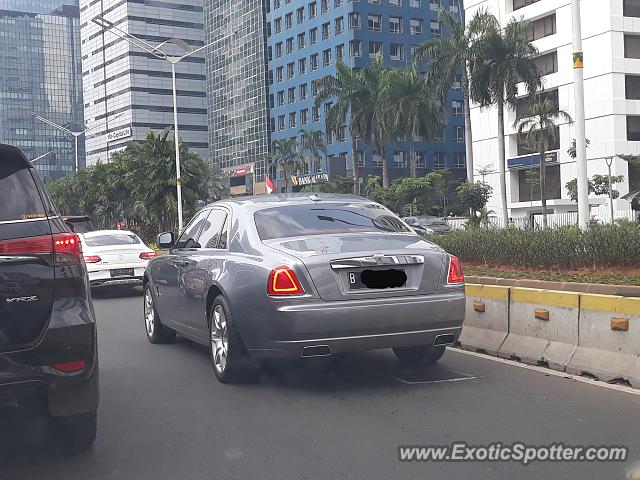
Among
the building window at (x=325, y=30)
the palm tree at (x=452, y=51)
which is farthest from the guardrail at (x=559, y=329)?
the building window at (x=325, y=30)

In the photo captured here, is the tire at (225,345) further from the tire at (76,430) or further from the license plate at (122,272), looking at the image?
the license plate at (122,272)

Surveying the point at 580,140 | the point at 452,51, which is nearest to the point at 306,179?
the point at 452,51

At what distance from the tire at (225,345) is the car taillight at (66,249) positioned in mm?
2223

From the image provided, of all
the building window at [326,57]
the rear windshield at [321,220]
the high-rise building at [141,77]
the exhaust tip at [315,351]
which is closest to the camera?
the exhaust tip at [315,351]

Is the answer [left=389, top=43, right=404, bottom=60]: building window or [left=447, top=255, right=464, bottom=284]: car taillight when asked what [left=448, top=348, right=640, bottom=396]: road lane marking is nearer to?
[left=447, top=255, right=464, bottom=284]: car taillight

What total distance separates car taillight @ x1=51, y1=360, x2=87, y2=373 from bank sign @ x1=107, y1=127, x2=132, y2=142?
4657 inches

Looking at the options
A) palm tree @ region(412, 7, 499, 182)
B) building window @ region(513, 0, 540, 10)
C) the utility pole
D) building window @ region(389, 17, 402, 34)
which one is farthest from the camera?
building window @ region(389, 17, 402, 34)

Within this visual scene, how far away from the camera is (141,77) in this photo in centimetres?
11912

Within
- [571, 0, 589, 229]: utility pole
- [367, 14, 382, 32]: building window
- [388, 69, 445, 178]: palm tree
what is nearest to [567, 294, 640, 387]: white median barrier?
[571, 0, 589, 229]: utility pole

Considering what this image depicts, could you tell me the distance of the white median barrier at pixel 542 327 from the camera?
21.7ft

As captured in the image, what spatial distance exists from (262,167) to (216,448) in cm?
9319

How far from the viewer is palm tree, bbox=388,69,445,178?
54.1 meters

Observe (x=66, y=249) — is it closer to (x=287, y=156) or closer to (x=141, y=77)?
(x=287, y=156)

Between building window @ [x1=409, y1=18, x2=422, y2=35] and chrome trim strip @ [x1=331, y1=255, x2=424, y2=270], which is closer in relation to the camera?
chrome trim strip @ [x1=331, y1=255, x2=424, y2=270]
